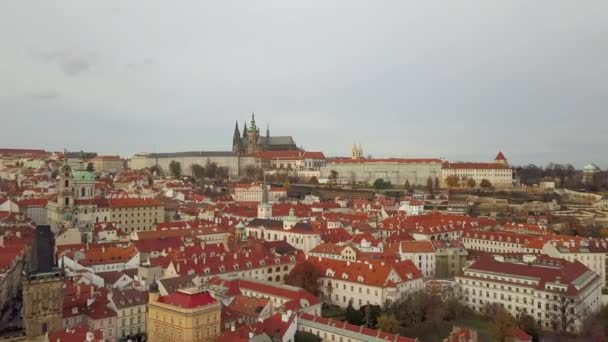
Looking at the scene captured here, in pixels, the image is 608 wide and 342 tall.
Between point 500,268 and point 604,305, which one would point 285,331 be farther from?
point 604,305

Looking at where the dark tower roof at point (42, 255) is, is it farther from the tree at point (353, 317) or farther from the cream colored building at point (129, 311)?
the tree at point (353, 317)

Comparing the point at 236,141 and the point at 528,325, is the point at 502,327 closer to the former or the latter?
the point at 528,325

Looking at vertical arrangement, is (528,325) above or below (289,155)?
below

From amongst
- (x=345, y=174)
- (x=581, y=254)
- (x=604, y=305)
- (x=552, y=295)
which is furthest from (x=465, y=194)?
(x=552, y=295)

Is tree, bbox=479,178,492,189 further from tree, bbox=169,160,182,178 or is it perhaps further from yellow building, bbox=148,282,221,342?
yellow building, bbox=148,282,221,342

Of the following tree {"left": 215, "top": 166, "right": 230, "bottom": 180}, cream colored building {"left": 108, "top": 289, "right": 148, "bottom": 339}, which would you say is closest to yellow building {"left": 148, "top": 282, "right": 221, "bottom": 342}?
cream colored building {"left": 108, "top": 289, "right": 148, "bottom": 339}

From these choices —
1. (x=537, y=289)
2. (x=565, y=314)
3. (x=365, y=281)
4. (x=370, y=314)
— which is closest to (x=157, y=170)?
(x=365, y=281)
